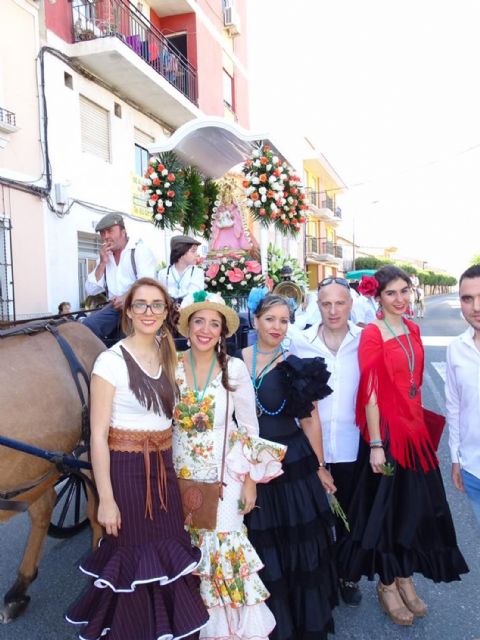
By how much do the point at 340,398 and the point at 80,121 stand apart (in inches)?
384

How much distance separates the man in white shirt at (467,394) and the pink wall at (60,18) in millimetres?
10255

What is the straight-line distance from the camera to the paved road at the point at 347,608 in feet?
9.14

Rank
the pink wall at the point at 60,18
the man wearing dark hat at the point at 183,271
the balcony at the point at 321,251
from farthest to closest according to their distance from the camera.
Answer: the balcony at the point at 321,251 < the pink wall at the point at 60,18 < the man wearing dark hat at the point at 183,271

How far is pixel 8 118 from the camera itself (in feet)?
28.6

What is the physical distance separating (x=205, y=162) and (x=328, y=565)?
5.13 meters

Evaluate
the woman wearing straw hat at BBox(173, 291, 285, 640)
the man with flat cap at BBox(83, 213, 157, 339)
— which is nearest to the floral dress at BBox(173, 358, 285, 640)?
the woman wearing straw hat at BBox(173, 291, 285, 640)

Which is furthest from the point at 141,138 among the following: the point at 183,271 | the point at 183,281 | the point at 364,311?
the point at 183,281

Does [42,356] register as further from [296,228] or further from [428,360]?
[428,360]

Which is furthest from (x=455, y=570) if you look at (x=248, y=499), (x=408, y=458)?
(x=248, y=499)

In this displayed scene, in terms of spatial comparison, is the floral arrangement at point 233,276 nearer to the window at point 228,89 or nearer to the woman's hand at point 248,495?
the woman's hand at point 248,495

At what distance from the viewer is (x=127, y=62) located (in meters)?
10.6

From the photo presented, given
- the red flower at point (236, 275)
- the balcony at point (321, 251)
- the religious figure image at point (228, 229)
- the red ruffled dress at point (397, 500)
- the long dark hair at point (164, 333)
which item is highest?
the balcony at point (321, 251)

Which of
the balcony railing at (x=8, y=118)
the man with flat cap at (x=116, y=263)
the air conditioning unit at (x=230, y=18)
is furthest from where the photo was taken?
the air conditioning unit at (x=230, y=18)

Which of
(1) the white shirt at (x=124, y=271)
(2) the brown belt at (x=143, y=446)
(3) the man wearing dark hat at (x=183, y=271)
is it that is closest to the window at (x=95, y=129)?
(3) the man wearing dark hat at (x=183, y=271)
